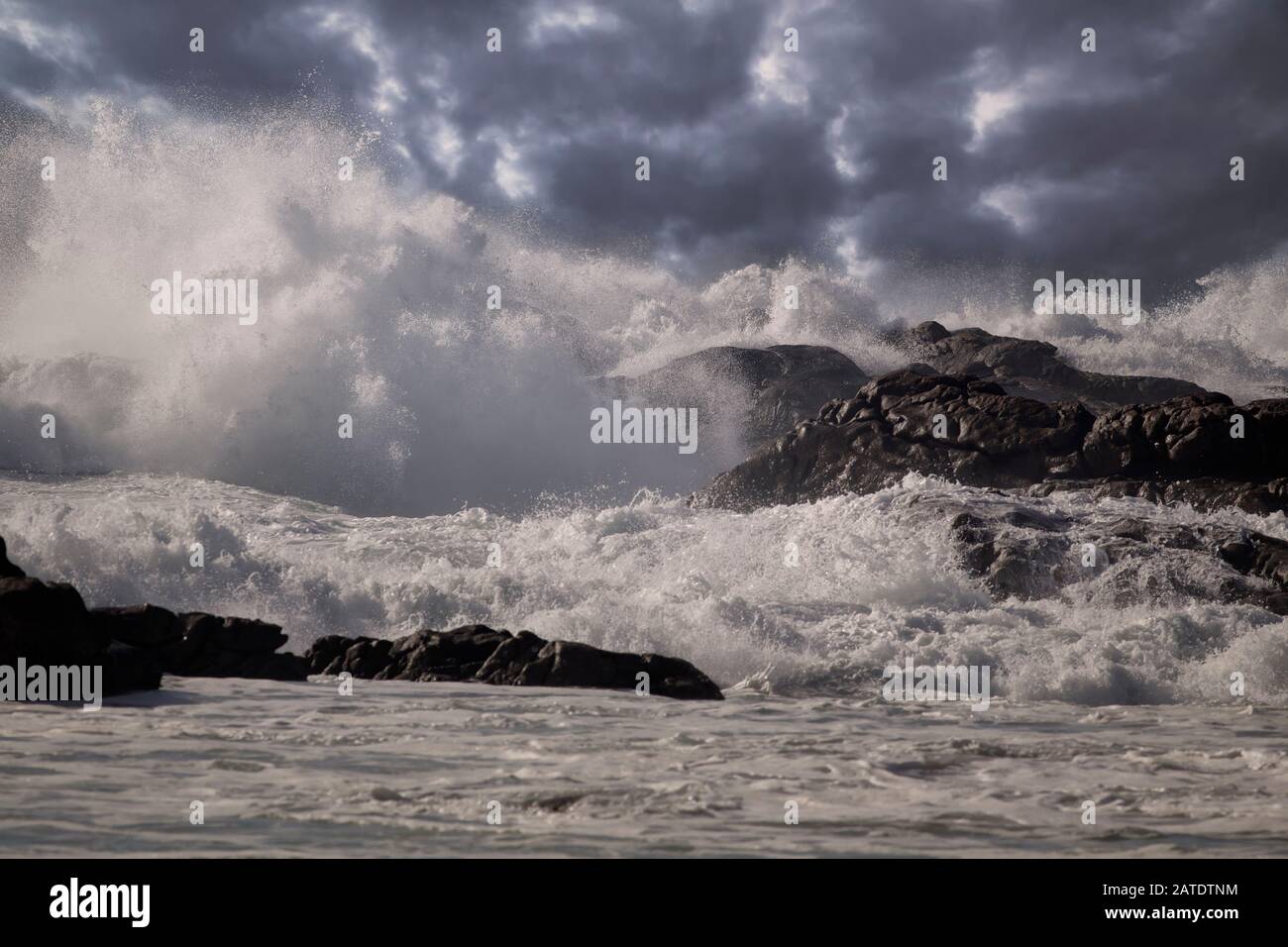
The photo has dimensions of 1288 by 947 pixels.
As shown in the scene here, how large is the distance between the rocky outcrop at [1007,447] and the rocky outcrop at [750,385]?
14.5 m

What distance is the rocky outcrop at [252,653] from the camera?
37.5 ft

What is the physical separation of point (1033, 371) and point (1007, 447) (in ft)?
101

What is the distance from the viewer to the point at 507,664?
13703mm

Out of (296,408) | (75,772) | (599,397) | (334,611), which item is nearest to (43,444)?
(296,408)

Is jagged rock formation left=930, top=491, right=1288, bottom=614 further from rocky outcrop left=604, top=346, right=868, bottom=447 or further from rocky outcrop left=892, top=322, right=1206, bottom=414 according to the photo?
rocky outcrop left=892, top=322, right=1206, bottom=414

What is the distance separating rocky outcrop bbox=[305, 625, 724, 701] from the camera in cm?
1325

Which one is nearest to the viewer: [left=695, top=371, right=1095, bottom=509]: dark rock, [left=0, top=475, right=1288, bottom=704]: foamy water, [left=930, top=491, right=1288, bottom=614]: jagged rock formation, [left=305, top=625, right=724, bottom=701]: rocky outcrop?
[left=305, top=625, right=724, bottom=701]: rocky outcrop

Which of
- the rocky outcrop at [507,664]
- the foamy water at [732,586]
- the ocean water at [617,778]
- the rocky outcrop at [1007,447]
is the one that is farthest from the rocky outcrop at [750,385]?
the ocean water at [617,778]

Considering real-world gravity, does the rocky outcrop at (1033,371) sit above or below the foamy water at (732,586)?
above

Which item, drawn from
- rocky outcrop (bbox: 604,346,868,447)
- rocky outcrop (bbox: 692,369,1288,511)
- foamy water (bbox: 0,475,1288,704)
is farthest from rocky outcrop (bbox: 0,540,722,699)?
rocky outcrop (bbox: 604,346,868,447)

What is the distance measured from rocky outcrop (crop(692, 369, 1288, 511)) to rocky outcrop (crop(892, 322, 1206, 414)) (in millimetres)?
22052

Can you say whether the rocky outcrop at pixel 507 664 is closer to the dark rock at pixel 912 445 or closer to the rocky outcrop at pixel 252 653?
the rocky outcrop at pixel 252 653

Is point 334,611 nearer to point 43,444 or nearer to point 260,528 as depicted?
point 260,528
